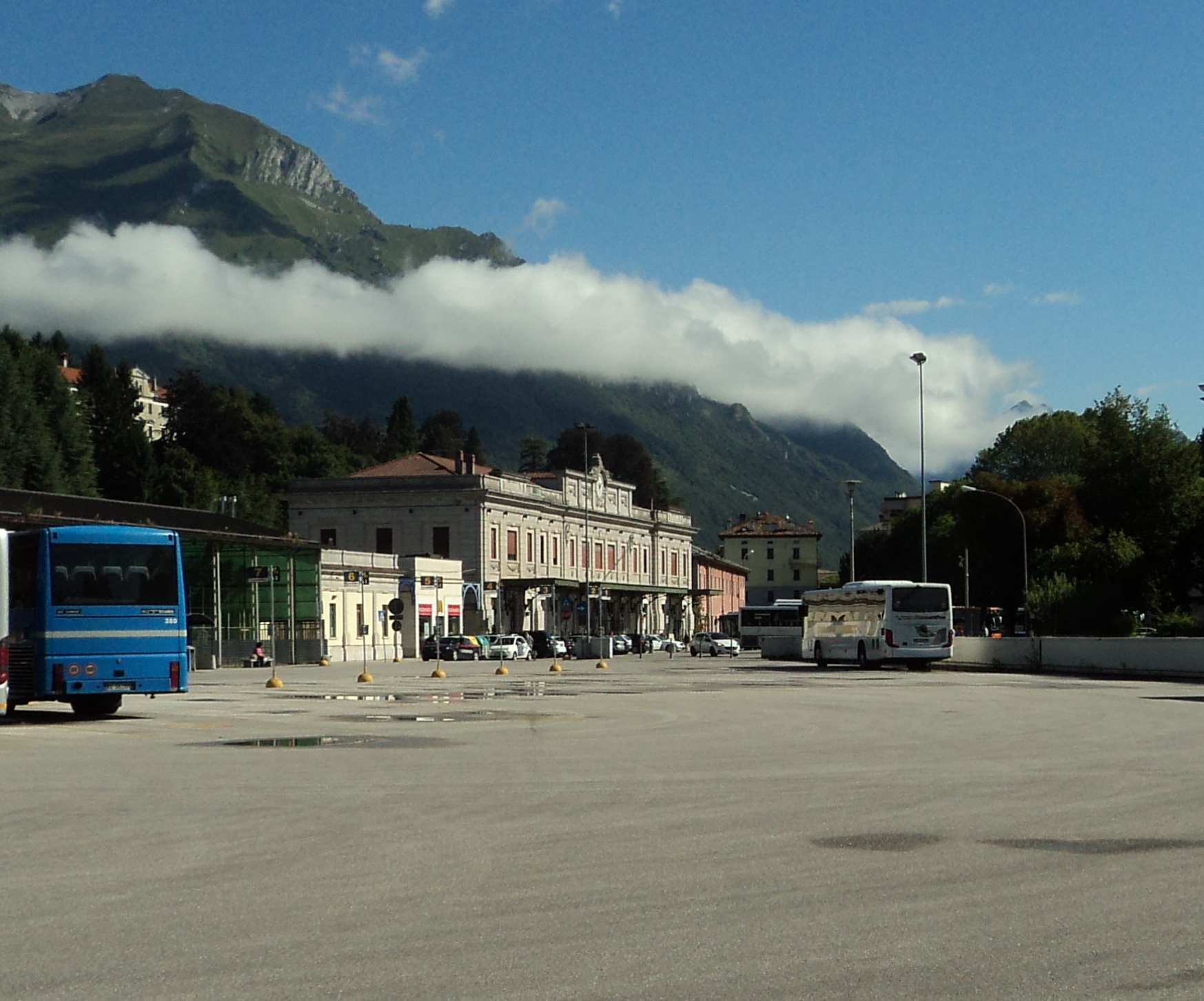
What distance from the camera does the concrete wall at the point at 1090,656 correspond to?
4450 centimetres

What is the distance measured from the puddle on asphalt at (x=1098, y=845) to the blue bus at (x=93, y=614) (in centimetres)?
1673

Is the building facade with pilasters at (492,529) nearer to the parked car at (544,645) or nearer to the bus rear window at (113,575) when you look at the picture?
the parked car at (544,645)

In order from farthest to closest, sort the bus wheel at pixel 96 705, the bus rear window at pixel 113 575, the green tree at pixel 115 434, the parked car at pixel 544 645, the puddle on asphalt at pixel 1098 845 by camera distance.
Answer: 1. the green tree at pixel 115 434
2. the parked car at pixel 544 645
3. the bus wheel at pixel 96 705
4. the bus rear window at pixel 113 575
5. the puddle on asphalt at pixel 1098 845

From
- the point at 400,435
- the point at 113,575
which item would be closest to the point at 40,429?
the point at 113,575

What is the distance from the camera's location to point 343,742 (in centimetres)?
1986

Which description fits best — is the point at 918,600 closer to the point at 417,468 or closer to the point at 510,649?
the point at 510,649

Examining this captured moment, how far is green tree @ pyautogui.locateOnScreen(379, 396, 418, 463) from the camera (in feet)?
629

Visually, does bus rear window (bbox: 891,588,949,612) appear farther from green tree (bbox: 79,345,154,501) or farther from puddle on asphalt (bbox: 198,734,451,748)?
green tree (bbox: 79,345,154,501)

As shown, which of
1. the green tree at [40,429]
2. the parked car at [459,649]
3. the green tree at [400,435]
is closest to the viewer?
the parked car at [459,649]

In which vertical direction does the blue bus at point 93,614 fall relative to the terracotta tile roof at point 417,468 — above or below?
below

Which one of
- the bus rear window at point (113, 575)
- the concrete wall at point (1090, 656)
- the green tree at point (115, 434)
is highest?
the green tree at point (115, 434)

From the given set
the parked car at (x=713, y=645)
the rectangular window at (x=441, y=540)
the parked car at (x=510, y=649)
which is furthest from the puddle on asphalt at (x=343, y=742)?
the rectangular window at (x=441, y=540)

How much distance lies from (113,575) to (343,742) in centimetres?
691

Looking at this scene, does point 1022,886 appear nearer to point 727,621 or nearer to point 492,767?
point 492,767
